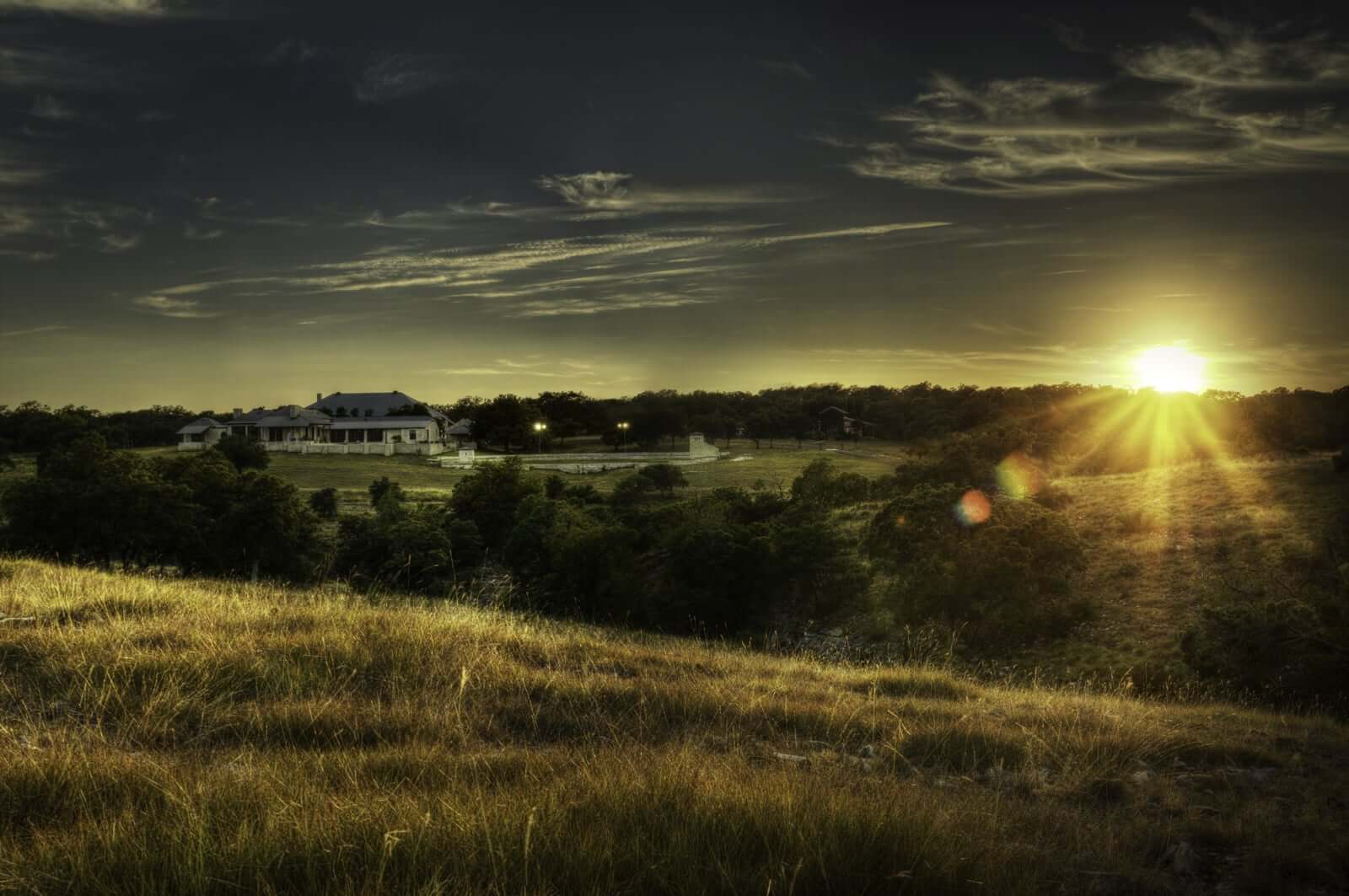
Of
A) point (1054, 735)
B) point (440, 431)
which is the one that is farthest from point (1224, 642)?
point (440, 431)

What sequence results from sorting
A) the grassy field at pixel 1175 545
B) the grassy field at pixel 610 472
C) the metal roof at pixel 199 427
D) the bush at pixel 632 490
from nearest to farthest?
1. the grassy field at pixel 1175 545
2. the bush at pixel 632 490
3. the grassy field at pixel 610 472
4. the metal roof at pixel 199 427

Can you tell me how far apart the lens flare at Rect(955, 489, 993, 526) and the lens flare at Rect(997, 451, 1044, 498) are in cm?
391

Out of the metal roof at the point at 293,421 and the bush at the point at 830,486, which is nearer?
the bush at the point at 830,486

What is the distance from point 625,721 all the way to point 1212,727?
21.0 feet

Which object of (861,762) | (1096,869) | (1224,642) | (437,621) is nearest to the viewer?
(1096,869)

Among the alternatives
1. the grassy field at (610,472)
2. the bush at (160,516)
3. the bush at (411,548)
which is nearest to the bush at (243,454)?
the grassy field at (610,472)

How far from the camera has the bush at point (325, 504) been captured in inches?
1850

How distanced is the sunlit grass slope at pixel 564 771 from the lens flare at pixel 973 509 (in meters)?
15.2

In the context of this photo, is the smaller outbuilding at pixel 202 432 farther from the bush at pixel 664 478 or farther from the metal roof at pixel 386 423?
the bush at pixel 664 478

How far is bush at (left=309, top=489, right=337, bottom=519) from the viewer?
4700 cm

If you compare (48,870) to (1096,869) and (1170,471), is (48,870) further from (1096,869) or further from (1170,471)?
(1170,471)

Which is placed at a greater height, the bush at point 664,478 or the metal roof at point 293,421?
the metal roof at point 293,421

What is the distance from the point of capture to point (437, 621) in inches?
373

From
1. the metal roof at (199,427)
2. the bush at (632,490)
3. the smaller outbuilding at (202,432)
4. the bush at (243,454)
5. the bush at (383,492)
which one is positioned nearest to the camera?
the bush at (632,490)
